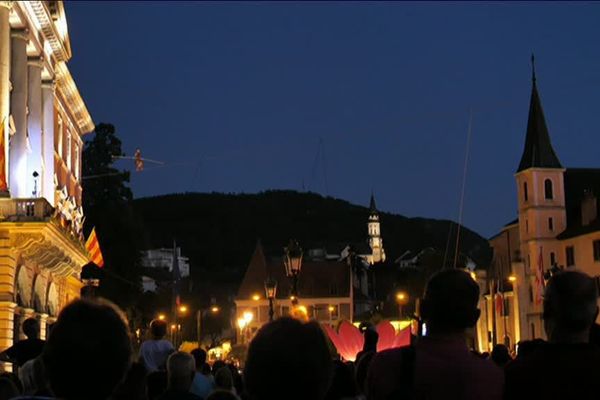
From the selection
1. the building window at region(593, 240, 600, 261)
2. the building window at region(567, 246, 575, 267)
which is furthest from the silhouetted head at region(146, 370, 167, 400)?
the building window at region(567, 246, 575, 267)

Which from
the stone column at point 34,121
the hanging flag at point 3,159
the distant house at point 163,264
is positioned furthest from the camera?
the distant house at point 163,264

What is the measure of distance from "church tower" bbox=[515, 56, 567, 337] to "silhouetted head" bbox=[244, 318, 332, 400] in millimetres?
90304

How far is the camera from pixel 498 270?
108 metres

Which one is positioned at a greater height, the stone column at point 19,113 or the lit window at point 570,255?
the stone column at point 19,113

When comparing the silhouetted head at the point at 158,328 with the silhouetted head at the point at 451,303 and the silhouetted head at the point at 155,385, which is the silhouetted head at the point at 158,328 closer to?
the silhouetted head at the point at 155,385

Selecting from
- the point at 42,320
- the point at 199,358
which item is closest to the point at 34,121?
the point at 42,320

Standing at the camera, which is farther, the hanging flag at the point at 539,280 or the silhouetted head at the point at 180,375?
the hanging flag at the point at 539,280

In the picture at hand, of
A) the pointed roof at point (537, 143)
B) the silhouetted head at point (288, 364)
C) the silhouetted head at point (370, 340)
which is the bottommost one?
the silhouetted head at point (370, 340)

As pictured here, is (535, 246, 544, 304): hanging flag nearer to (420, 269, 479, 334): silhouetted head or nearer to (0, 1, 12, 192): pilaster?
(0, 1, 12, 192): pilaster

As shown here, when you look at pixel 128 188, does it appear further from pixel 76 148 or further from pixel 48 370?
pixel 48 370

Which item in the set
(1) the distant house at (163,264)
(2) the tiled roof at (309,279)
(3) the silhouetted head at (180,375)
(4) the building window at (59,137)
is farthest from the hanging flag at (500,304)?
(3) the silhouetted head at (180,375)

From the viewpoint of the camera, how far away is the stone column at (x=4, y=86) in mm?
36312

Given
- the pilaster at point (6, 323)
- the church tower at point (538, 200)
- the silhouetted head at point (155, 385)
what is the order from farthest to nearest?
the church tower at point (538, 200) → the pilaster at point (6, 323) → the silhouetted head at point (155, 385)

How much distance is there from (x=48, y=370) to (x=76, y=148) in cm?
6095
